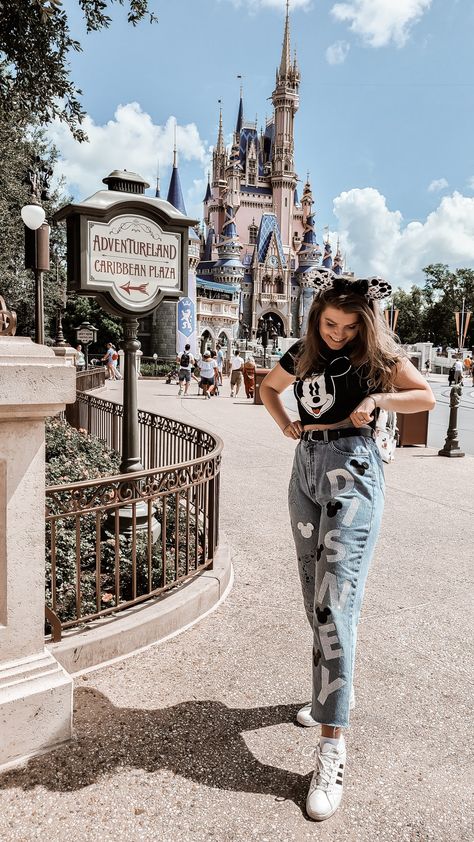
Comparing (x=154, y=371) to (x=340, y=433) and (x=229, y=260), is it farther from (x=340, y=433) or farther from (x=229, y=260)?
(x=229, y=260)

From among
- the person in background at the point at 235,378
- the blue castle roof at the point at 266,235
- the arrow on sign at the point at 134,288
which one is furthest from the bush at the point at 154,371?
the blue castle roof at the point at 266,235

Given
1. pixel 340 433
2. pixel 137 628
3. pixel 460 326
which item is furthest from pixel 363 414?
pixel 460 326

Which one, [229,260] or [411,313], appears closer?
[229,260]

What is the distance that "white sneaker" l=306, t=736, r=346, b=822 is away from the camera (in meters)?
2.06

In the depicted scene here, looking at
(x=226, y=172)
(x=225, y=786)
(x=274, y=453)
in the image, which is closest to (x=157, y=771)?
(x=225, y=786)

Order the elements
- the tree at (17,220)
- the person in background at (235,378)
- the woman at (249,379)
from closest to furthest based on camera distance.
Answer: the tree at (17,220)
the woman at (249,379)
the person in background at (235,378)

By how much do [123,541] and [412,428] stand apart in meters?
7.56

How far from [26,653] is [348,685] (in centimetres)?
125

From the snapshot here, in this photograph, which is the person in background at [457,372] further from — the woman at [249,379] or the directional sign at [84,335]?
the directional sign at [84,335]

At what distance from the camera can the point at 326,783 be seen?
2121 mm

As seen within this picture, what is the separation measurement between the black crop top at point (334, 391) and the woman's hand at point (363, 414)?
0.31ft

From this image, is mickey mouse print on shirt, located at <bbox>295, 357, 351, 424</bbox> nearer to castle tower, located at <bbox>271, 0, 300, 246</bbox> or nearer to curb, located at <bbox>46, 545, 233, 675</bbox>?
curb, located at <bbox>46, 545, 233, 675</bbox>

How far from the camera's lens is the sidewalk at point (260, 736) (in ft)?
6.67

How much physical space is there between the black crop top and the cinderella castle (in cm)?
7743
